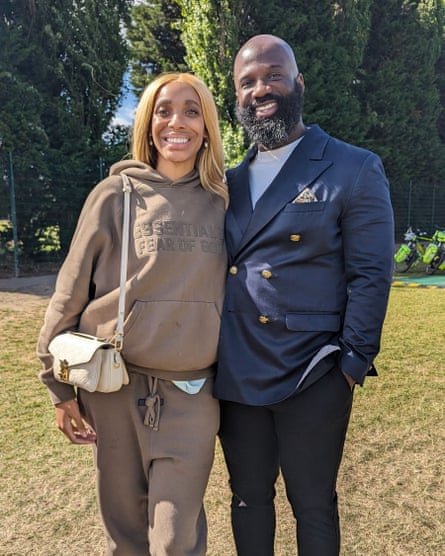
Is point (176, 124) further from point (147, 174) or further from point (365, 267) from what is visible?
point (365, 267)

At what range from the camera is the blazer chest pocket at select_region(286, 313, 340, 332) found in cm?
185

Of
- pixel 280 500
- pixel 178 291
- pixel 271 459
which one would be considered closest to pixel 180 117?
pixel 178 291

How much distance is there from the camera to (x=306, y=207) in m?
1.87

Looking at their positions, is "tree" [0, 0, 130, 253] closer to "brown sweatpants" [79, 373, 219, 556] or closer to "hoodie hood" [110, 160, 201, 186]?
"hoodie hood" [110, 160, 201, 186]

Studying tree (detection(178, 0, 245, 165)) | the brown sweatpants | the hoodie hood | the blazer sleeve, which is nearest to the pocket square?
the blazer sleeve

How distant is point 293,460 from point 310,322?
532mm

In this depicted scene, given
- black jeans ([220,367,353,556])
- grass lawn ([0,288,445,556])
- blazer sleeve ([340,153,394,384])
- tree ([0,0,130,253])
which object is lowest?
grass lawn ([0,288,445,556])

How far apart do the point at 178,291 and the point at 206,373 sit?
1.17ft

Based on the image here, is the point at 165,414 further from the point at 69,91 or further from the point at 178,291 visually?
the point at 69,91

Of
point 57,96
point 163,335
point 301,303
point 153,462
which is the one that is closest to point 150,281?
point 163,335

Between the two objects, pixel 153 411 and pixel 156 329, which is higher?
→ pixel 156 329

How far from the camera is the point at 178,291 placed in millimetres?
1856

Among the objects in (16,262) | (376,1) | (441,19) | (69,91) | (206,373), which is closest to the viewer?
(206,373)

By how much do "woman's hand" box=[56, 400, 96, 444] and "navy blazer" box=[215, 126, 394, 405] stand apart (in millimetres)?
567
